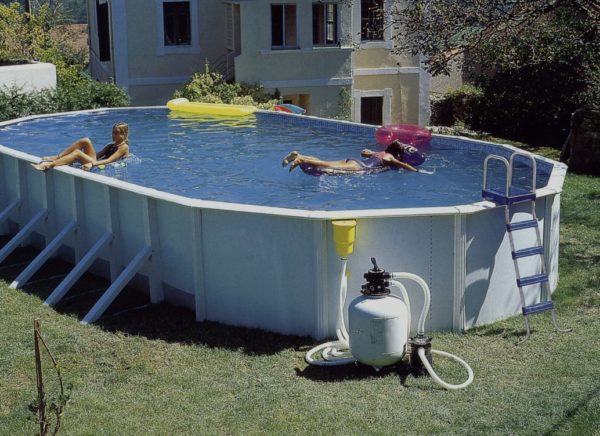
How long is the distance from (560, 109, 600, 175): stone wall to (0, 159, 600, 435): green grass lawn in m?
9.74

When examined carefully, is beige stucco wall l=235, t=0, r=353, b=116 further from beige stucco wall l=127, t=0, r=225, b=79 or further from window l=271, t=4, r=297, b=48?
beige stucco wall l=127, t=0, r=225, b=79

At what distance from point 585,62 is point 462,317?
15.2m

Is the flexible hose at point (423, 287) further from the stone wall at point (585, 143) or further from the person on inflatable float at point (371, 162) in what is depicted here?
the stone wall at point (585, 143)

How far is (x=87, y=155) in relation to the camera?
1528cm

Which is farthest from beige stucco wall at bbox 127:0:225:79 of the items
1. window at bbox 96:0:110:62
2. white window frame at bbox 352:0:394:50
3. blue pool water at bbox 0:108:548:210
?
blue pool water at bbox 0:108:548:210

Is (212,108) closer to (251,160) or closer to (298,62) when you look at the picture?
(251,160)

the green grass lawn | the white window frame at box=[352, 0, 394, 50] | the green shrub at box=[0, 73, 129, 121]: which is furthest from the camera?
the white window frame at box=[352, 0, 394, 50]

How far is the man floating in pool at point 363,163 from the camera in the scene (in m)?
15.6

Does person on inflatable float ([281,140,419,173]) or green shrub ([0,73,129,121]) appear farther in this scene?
green shrub ([0,73,129,121])

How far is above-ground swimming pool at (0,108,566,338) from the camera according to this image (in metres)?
10.4

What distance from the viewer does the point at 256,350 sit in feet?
33.6

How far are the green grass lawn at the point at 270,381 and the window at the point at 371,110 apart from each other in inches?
831

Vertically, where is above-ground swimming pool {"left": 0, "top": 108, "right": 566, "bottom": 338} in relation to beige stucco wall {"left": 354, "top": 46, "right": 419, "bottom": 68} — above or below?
below

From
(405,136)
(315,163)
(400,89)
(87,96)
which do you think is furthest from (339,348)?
(400,89)
